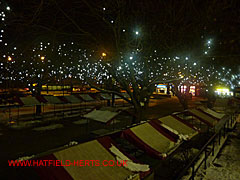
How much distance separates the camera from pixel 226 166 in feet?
24.8

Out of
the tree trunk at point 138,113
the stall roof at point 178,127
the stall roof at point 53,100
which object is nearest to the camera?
the stall roof at point 178,127

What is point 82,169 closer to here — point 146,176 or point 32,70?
point 146,176

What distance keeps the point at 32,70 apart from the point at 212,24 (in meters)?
14.5

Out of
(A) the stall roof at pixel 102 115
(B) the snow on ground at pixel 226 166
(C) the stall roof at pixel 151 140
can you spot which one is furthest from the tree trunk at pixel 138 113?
(B) the snow on ground at pixel 226 166

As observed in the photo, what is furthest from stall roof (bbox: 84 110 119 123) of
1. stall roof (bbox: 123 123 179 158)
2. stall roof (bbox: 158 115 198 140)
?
stall roof (bbox: 123 123 179 158)

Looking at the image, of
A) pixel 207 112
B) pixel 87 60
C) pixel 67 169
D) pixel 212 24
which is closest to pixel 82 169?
pixel 67 169

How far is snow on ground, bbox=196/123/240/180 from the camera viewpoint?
6631 millimetres

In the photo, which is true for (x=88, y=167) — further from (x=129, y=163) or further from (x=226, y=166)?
(x=226, y=166)

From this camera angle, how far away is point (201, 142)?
10.4 meters

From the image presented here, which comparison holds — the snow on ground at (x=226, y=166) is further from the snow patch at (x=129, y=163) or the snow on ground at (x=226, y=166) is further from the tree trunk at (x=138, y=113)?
the tree trunk at (x=138, y=113)

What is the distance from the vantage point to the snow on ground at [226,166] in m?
6.63

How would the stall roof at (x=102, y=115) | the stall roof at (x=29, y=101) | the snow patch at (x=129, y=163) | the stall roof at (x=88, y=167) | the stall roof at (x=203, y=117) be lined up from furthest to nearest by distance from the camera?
the stall roof at (x=29, y=101) < the stall roof at (x=203, y=117) < the stall roof at (x=102, y=115) < the snow patch at (x=129, y=163) < the stall roof at (x=88, y=167)

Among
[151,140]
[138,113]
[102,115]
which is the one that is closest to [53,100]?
[102,115]

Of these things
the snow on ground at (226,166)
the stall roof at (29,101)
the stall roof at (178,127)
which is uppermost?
the stall roof at (29,101)
